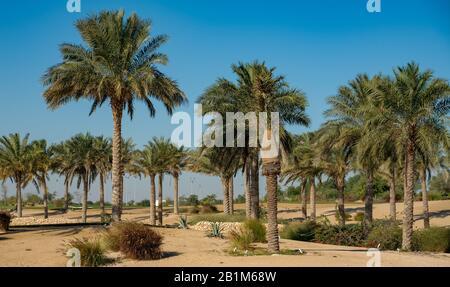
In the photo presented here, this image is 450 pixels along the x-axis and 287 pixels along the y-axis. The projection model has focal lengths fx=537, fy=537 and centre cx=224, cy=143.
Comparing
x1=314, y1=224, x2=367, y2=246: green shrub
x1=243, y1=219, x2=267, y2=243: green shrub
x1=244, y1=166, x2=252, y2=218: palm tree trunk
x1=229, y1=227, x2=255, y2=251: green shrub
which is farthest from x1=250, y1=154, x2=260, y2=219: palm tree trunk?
x1=229, y1=227, x2=255, y2=251: green shrub

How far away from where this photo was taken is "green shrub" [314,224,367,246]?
29344 mm

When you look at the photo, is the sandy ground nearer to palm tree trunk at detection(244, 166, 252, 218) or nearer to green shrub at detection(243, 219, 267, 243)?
green shrub at detection(243, 219, 267, 243)

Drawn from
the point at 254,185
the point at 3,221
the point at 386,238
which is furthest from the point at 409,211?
the point at 3,221

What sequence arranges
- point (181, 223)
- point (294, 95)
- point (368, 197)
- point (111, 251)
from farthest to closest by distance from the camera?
1. point (368, 197)
2. point (181, 223)
3. point (294, 95)
4. point (111, 251)

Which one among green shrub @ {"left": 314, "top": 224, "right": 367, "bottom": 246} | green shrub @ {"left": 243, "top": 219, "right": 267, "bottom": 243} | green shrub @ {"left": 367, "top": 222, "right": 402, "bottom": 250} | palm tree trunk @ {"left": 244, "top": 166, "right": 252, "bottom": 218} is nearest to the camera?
green shrub @ {"left": 243, "top": 219, "right": 267, "bottom": 243}

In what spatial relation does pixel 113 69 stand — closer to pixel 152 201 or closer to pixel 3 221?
pixel 3 221

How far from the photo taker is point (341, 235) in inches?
1168

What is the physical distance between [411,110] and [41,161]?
123ft

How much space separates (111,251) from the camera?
18531 mm

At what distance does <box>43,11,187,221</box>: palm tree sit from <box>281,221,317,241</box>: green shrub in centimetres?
992
